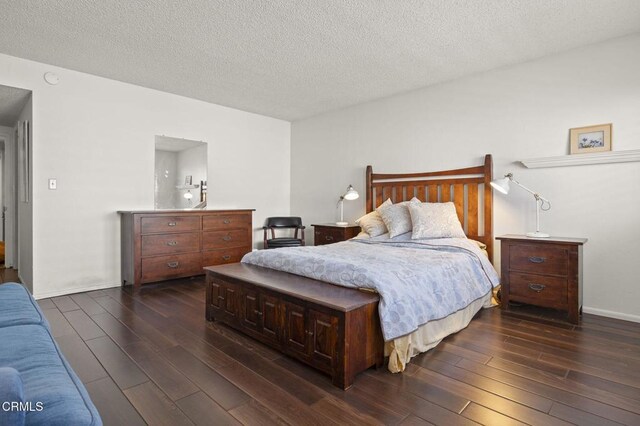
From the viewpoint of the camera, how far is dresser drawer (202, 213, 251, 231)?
454 centimetres

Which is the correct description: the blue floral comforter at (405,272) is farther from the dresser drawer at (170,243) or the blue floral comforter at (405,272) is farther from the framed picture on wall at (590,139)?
the dresser drawer at (170,243)

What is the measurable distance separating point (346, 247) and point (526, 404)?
6.35 ft

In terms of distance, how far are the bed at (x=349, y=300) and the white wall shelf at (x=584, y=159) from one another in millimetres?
982

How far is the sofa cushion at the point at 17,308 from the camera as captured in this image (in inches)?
59.6

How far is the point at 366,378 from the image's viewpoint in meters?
1.99

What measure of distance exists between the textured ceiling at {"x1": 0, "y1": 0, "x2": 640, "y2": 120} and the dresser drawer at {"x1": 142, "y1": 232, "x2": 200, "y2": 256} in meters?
1.84

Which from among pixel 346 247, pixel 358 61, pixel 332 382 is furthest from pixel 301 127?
pixel 332 382

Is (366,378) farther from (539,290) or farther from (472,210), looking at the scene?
(472,210)

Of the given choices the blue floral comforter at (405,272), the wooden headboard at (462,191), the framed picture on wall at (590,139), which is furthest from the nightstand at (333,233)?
the framed picture on wall at (590,139)

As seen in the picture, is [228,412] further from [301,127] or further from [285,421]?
[301,127]

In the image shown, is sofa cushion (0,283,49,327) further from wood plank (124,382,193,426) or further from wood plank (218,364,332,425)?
wood plank (218,364,332,425)

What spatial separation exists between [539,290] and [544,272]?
0.54 ft

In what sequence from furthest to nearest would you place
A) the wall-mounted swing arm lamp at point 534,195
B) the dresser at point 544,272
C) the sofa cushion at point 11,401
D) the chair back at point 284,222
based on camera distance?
the chair back at point 284,222
the wall-mounted swing arm lamp at point 534,195
the dresser at point 544,272
the sofa cushion at point 11,401
